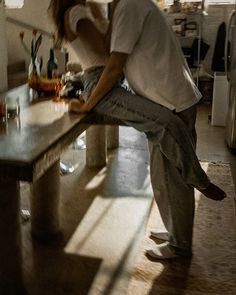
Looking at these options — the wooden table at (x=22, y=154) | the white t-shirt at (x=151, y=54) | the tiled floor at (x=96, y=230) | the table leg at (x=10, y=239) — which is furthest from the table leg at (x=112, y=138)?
the table leg at (x=10, y=239)

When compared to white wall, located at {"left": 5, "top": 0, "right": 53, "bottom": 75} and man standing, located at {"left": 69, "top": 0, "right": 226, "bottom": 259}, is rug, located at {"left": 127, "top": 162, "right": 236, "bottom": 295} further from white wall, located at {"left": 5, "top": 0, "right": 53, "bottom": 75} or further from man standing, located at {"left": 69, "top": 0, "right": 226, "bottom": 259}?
white wall, located at {"left": 5, "top": 0, "right": 53, "bottom": 75}

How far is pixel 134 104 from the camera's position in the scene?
2.07 metres

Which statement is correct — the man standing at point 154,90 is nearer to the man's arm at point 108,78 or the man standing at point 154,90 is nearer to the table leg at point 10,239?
the man's arm at point 108,78

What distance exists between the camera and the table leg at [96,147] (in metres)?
3.73

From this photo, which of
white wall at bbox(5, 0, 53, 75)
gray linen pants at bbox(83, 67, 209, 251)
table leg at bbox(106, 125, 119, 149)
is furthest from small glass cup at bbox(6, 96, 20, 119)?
white wall at bbox(5, 0, 53, 75)

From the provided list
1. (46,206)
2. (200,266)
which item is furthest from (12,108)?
(200,266)

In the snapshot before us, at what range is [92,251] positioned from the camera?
244 centimetres

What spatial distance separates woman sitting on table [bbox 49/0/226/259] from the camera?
2018mm

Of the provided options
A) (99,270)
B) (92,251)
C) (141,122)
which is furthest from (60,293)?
(141,122)

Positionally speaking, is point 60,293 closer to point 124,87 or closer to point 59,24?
point 124,87

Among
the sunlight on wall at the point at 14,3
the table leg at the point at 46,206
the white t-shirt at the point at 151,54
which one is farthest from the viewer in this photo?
the sunlight on wall at the point at 14,3

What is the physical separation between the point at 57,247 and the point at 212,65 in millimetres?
4320

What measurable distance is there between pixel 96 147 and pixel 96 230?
3.88 ft

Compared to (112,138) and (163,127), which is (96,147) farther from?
(163,127)
